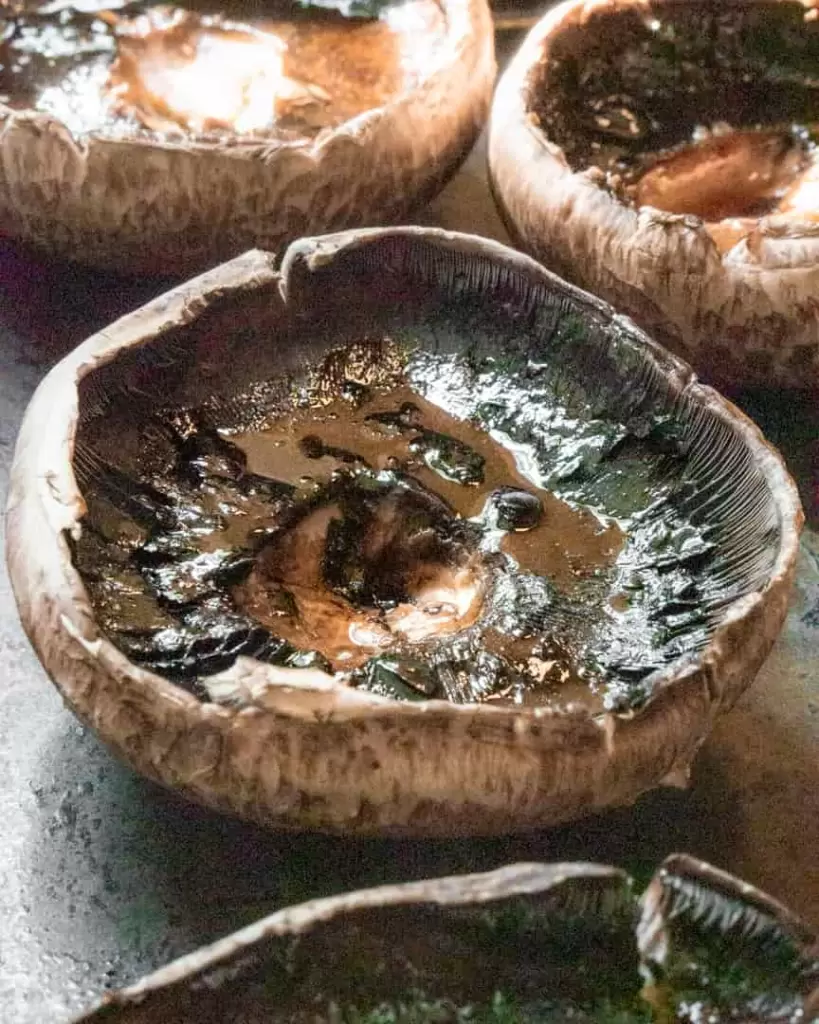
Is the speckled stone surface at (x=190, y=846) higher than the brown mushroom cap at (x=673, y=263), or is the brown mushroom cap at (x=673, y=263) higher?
the brown mushroom cap at (x=673, y=263)

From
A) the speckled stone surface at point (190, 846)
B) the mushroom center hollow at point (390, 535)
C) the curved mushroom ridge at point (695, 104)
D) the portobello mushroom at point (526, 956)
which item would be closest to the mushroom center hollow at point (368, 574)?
the mushroom center hollow at point (390, 535)

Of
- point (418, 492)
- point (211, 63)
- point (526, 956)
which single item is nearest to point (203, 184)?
point (418, 492)

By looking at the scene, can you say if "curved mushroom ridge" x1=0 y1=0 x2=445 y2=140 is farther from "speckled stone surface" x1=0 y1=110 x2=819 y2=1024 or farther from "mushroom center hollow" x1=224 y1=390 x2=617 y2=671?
"speckled stone surface" x1=0 y1=110 x2=819 y2=1024

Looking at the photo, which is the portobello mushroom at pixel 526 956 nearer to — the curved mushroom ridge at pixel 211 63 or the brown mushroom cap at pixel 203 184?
the brown mushroom cap at pixel 203 184

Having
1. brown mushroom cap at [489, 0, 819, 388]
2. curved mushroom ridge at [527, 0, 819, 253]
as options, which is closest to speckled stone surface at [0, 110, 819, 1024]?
brown mushroom cap at [489, 0, 819, 388]

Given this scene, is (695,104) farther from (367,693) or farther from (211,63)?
(367,693)
